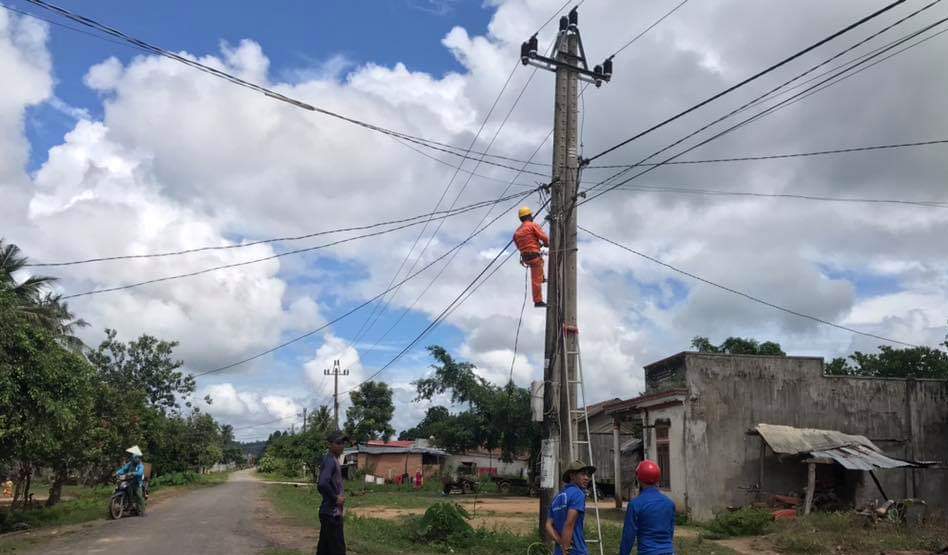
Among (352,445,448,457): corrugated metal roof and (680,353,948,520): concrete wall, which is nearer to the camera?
(680,353,948,520): concrete wall

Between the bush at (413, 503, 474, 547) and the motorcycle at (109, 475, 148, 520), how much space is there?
8144 mm

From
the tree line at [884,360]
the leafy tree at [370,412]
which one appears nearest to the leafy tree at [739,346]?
the tree line at [884,360]

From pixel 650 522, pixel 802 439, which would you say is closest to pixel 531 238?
pixel 650 522

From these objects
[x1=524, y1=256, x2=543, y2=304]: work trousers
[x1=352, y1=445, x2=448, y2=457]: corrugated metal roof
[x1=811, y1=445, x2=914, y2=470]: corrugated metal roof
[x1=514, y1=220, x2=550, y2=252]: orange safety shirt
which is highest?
[x1=514, y1=220, x2=550, y2=252]: orange safety shirt

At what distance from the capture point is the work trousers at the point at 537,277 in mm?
12305

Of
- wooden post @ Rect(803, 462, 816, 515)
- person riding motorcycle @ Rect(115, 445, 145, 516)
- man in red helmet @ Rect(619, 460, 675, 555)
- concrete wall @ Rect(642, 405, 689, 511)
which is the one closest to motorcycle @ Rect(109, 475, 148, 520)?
person riding motorcycle @ Rect(115, 445, 145, 516)

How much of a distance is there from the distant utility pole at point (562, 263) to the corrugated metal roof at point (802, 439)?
974 centimetres

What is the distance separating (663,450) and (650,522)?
16141 mm

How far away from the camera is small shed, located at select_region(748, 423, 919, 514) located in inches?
708

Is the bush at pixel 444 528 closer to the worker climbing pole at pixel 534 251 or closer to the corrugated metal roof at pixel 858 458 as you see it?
the worker climbing pole at pixel 534 251

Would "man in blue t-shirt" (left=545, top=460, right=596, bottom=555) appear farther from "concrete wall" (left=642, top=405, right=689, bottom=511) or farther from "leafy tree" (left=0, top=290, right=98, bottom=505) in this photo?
"concrete wall" (left=642, top=405, right=689, bottom=511)

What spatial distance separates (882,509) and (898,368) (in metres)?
34.1

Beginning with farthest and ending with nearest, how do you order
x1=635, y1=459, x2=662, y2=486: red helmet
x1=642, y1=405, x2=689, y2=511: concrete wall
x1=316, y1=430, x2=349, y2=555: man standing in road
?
1. x1=642, y1=405, x2=689, y2=511: concrete wall
2. x1=316, y1=430, x2=349, y2=555: man standing in road
3. x1=635, y1=459, x2=662, y2=486: red helmet

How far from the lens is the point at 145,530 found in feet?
50.0
